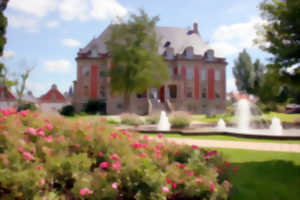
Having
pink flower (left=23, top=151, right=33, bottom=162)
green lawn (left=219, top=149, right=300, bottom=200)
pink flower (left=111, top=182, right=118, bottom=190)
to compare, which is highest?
pink flower (left=23, top=151, right=33, bottom=162)

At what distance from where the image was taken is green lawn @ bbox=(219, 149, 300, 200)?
493 centimetres

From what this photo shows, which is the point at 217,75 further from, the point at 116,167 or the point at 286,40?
the point at 116,167

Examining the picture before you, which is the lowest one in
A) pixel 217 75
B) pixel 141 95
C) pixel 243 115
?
pixel 243 115

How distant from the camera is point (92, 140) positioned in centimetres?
427

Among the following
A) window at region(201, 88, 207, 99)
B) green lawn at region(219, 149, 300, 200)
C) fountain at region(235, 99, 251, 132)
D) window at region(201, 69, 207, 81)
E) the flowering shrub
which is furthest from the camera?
window at region(201, 69, 207, 81)

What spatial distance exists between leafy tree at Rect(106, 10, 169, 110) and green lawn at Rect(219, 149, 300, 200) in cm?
2427

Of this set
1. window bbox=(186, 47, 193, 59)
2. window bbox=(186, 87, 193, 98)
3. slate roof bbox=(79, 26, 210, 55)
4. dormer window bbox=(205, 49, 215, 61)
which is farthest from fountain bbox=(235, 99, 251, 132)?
dormer window bbox=(205, 49, 215, 61)

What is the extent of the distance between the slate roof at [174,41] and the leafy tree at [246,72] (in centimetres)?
2168

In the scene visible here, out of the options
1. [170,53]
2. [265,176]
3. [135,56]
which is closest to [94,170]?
[265,176]

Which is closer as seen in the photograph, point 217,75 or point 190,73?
point 190,73

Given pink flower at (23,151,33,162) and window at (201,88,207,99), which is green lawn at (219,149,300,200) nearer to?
pink flower at (23,151,33,162)

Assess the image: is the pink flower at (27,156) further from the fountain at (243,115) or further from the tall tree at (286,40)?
the fountain at (243,115)

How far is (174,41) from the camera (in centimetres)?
4447

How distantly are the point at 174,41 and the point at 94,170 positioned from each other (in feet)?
140
